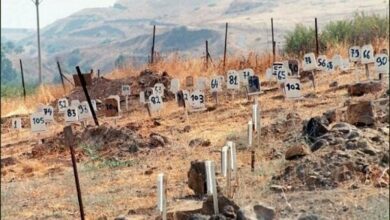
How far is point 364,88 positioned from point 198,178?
612 centimetres

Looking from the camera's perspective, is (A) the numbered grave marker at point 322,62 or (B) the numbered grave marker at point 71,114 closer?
(B) the numbered grave marker at point 71,114

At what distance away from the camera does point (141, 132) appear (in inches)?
593

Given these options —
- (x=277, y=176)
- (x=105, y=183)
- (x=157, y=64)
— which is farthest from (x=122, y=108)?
(x=277, y=176)

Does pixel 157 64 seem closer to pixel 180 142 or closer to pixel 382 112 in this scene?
pixel 180 142

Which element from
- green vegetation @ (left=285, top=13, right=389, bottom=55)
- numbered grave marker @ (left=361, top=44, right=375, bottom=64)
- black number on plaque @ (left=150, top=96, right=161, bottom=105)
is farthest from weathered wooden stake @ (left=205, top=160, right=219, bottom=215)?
green vegetation @ (left=285, top=13, right=389, bottom=55)

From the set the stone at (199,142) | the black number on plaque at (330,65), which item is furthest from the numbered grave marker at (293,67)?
the stone at (199,142)

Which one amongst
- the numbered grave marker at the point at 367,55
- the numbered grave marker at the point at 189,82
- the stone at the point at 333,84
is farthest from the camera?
the numbered grave marker at the point at 189,82

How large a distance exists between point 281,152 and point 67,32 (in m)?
47.4

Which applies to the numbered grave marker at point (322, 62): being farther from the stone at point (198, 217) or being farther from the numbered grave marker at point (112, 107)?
the stone at point (198, 217)

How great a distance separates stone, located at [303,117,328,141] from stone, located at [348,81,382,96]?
3.51 metres

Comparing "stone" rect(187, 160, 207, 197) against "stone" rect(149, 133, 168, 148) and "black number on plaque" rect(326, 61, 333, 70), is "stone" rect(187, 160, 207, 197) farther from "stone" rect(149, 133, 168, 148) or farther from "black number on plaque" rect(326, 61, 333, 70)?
"black number on plaque" rect(326, 61, 333, 70)

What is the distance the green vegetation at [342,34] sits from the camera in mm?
24297

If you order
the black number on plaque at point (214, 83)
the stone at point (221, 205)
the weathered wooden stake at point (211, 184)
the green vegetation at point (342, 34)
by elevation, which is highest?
the green vegetation at point (342, 34)

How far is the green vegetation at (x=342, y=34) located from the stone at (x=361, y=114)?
1363cm
